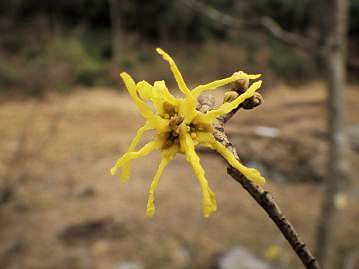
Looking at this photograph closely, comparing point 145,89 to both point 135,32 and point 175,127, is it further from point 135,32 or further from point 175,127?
point 135,32

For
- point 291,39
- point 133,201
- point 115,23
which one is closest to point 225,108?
point 291,39

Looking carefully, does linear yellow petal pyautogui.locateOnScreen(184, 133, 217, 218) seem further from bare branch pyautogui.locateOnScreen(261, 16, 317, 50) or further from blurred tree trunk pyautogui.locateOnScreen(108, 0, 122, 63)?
blurred tree trunk pyautogui.locateOnScreen(108, 0, 122, 63)

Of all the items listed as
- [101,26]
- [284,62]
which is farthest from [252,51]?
[101,26]

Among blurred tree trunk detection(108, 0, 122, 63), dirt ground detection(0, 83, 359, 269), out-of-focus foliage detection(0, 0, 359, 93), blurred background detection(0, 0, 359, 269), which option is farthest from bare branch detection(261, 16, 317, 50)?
blurred tree trunk detection(108, 0, 122, 63)

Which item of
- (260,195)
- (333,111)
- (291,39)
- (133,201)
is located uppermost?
(133,201)

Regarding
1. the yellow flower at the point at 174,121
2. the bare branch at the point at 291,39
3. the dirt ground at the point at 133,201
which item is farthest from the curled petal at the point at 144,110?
the dirt ground at the point at 133,201

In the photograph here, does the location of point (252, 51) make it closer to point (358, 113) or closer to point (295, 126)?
point (358, 113)
